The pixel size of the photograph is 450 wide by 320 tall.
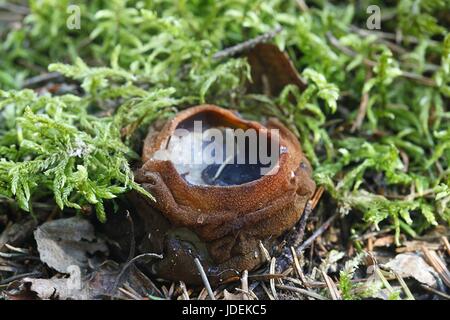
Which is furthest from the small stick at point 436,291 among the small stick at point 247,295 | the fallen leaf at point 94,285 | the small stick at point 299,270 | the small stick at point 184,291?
the fallen leaf at point 94,285

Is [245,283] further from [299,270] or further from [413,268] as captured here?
[413,268]

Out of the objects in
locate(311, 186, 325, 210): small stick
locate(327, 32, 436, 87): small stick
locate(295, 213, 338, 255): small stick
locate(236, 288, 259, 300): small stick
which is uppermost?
locate(327, 32, 436, 87): small stick

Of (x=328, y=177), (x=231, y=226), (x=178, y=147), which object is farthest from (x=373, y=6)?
(x=231, y=226)

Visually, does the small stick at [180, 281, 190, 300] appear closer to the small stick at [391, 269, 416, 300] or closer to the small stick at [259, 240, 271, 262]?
the small stick at [259, 240, 271, 262]

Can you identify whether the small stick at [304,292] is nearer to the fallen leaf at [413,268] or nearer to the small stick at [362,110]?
the fallen leaf at [413,268]

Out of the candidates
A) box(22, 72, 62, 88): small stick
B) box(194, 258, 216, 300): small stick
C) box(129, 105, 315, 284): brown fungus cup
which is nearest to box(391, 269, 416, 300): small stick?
box(129, 105, 315, 284): brown fungus cup

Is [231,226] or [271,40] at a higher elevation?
[271,40]

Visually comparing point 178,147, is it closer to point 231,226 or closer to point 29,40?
point 231,226
